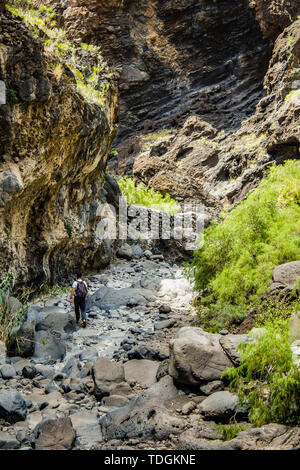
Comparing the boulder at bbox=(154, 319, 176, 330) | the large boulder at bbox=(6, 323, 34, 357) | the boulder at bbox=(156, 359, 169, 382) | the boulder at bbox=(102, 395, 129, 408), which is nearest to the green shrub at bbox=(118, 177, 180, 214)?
the boulder at bbox=(154, 319, 176, 330)

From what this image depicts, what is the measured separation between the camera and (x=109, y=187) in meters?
16.0

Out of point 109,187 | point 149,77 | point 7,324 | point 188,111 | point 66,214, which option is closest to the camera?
point 7,324

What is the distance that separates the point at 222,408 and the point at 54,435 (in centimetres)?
188

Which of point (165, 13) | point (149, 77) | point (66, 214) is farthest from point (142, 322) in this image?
point (165, 13)

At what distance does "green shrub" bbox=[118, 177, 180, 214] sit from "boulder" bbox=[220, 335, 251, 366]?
38.6ft

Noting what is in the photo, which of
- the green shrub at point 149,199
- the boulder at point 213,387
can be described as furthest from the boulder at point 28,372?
the green shrub at point 149,199

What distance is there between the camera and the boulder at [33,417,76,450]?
13.3 feet

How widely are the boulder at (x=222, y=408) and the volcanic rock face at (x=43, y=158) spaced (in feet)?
16.2

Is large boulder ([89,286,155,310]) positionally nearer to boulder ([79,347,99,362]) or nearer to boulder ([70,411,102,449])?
boulder ([79,347,99,362])

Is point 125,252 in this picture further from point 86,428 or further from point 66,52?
point 86,428

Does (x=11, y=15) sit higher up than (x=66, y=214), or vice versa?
(x=11, y=15)

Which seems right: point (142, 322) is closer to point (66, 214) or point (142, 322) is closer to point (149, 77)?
point (66, 214)

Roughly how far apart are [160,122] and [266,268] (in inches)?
882

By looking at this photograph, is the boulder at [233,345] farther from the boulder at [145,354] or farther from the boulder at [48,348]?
the boulder at [48,348]
